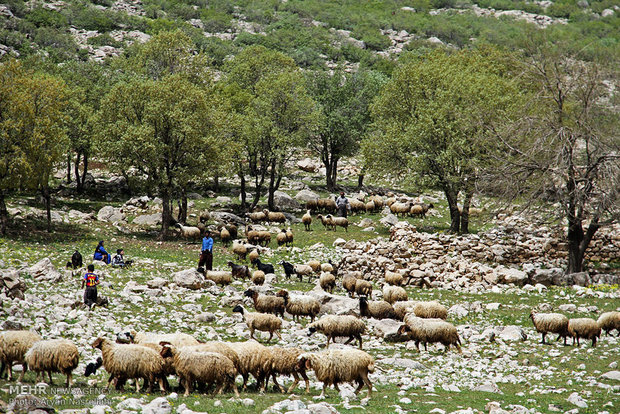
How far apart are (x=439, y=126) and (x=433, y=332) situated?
21.4 metres

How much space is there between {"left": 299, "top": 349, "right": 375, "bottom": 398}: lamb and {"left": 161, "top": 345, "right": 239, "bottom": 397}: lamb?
5.45 ft

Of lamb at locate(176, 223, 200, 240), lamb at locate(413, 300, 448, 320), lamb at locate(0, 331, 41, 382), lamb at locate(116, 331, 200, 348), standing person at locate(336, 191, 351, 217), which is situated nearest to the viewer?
lamb at locate(0, 331, 41, 382)

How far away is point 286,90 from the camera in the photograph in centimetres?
4428

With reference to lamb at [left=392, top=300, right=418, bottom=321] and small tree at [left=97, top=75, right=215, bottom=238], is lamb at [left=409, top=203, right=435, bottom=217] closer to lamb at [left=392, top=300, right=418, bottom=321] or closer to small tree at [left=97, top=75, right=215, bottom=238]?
small tree at [left=97, top=75, right=215, bottom=238]

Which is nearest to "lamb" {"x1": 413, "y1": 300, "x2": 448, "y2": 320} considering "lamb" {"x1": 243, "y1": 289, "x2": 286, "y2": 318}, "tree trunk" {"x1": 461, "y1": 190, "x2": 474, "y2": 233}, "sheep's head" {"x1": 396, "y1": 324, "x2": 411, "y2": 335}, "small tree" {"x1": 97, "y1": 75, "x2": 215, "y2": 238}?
"sheep's head" {"x1": 396, "y1": 324, "x2": 411, "y2": 335}

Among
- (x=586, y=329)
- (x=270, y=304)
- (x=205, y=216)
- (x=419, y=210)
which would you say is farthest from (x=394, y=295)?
(x=419, y=210)

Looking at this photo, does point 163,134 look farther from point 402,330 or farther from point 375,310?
point 402,330

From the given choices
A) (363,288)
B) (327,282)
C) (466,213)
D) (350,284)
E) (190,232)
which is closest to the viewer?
(363,288)

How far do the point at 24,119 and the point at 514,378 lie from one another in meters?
29.3

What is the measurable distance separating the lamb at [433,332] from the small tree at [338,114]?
111 ft

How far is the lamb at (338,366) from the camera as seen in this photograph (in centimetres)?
1217

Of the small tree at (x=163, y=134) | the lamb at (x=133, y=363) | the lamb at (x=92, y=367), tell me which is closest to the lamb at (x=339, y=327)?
the lamb at (x=133, y=363)

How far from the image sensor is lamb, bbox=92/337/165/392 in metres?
11.4

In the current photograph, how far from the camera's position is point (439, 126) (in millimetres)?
35344
